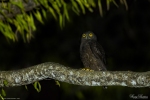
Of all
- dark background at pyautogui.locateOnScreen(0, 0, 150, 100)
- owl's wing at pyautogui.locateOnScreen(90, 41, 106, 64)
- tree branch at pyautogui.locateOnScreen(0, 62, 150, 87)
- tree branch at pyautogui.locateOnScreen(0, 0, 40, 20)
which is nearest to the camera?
tree branch at pyautogui.locateOnScreen(0, 62, 150, 87)

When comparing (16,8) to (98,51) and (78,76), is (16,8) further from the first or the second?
(78,76)

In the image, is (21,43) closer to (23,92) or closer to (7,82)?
(23,92)

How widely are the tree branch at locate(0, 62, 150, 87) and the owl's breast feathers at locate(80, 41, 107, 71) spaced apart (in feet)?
4.79

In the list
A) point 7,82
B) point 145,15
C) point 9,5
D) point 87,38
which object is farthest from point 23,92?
point 7,82

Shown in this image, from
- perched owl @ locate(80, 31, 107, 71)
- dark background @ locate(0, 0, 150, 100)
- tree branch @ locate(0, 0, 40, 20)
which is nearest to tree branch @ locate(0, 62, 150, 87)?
tree branch @ locate(0, 0, 40, 20)

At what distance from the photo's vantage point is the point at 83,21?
23.7ft

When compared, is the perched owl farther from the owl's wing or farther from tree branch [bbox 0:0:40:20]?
tree branch [bbox 0:0:40:20]

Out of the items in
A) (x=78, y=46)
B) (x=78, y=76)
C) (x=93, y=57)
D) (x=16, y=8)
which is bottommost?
(x=78, y=46)

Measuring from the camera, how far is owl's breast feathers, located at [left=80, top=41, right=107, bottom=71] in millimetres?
5246

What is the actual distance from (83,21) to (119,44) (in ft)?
1.67

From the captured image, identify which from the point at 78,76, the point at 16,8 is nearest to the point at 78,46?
the point at 16,8

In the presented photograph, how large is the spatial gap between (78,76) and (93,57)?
158 cm

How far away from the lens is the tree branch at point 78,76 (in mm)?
3641

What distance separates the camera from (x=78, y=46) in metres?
7.20
